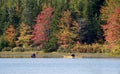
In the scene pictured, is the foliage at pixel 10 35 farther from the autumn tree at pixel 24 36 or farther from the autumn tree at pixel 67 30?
the autumn tree at pixel 67 30

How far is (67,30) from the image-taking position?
8381 cm

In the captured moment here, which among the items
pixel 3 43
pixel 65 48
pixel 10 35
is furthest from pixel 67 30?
pixel 10 35

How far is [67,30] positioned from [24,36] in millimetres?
7268

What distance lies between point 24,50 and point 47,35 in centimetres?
432

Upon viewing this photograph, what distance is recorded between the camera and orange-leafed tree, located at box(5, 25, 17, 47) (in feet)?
285

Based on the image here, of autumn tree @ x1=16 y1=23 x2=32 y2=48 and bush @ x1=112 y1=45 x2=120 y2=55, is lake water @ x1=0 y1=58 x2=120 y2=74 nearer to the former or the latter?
bush @ x1=112 y1=45 x2=120 y2=55

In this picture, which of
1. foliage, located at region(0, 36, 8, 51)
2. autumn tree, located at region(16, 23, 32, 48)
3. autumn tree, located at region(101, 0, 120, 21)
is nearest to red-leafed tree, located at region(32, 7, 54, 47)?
autumn tree, located at region(16, 23, 32, 48)

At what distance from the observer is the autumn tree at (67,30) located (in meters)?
82.3

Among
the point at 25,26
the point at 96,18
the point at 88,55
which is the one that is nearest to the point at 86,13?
the point at 96,18

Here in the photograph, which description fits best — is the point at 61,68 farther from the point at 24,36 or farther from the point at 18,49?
the point at 24,36

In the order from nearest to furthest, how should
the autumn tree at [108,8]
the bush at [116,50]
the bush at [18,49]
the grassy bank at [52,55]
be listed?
the grassy bank at [52,55] < the bush at [116,50] < the bush at [18,49] < the autumn tree at [108,8]

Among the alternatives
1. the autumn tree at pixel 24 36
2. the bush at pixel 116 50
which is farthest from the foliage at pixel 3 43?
the bush at pixel 116 50

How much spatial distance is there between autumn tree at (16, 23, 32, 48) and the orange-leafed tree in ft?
2.38

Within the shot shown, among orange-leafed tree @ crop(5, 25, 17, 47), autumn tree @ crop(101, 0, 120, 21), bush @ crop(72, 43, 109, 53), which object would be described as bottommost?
bush @ crop(72, 43, 109, 53)
